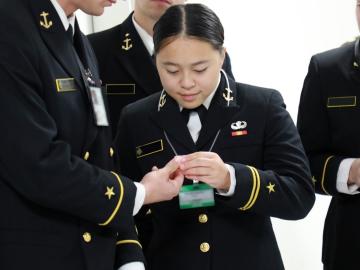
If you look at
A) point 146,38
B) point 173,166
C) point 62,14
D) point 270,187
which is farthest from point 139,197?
point 146,38

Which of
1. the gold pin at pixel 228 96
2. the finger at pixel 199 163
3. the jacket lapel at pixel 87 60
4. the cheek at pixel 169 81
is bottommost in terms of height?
the finger at pixel 199 163

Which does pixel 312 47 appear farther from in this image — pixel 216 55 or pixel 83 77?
pixel 83 77

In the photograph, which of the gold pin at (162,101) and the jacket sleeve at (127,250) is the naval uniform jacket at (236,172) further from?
the jacket sleeve at (127,250)

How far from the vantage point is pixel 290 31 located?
11.3 feet

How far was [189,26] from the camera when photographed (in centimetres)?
161

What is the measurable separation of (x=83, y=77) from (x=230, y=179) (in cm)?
43

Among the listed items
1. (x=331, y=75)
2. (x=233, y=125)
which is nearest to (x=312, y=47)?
(x=331, y=75)

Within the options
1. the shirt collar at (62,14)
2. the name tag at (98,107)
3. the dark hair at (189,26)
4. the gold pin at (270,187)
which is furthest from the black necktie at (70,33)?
the gold pin at (270,187)

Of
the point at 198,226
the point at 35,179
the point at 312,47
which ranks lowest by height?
the point at 312,47

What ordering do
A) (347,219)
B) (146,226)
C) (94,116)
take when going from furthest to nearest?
1. (347,219)
2. (146,226)
3. (94,116)

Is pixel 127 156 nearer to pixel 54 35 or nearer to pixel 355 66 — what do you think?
pixel 54 35

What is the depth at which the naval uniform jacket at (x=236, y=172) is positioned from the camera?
160cm

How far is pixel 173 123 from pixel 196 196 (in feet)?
0.70

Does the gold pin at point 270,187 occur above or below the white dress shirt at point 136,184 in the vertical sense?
below
